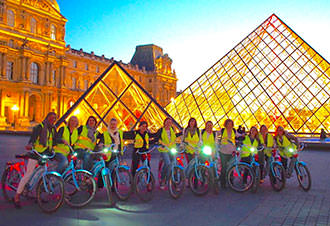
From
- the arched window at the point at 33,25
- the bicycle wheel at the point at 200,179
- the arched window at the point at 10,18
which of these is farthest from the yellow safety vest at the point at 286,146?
the arched window at the point at 33,25

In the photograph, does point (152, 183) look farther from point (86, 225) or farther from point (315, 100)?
point (315, 100)

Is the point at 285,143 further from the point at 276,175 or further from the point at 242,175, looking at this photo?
the point at 242,175

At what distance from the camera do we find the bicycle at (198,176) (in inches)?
214

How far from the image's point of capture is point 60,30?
4675 cm

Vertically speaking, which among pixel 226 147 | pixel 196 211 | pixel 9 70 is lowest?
pixel 196 211

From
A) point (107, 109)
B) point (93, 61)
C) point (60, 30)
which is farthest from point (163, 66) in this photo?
point (107, 109)

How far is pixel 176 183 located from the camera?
530 cm

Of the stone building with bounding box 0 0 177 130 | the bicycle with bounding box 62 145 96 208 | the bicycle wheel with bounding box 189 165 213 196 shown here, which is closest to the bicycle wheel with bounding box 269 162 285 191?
the bicycle wheel with bounding box 189 165 213 196

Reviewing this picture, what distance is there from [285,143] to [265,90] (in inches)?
531

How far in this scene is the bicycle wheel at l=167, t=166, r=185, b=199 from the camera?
5.13 meters

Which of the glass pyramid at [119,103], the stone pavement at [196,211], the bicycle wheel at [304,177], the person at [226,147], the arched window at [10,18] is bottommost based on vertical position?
the stone pavement at [196,211]

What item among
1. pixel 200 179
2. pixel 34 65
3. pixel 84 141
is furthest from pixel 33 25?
pixel 200 179

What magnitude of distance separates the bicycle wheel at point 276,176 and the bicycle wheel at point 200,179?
128 centimetres

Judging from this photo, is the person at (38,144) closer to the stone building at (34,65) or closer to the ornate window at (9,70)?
the stone building at (34,65)
